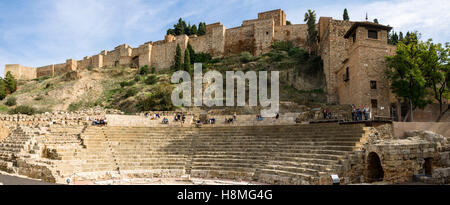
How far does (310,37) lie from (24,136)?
3092 centimetres

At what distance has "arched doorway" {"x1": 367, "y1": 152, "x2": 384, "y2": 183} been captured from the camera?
463 inches

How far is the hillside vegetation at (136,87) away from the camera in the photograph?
103ft

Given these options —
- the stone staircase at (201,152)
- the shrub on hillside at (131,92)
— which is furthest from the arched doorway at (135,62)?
the stone staircase at (201,152)

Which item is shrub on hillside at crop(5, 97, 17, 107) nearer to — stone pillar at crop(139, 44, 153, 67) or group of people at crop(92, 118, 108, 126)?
stone pillar at crop(139, 44, 153, 67)

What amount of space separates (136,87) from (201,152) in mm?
25592

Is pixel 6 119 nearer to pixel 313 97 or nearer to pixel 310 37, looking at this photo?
pixel 313 97

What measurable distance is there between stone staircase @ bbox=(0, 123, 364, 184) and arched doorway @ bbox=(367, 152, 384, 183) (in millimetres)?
747

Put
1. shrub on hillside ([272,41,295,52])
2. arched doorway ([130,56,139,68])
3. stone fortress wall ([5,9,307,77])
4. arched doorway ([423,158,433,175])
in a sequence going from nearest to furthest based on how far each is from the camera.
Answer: arched doorway ([423,158,433,175]), shrub on hillside ([272,41,295,52]), stone fortress wall ([5,9,307,77]), arched doorway ([130,56,139,68])

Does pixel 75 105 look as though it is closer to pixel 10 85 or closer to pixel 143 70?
pixel 143 70

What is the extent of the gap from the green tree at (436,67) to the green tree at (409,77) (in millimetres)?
330

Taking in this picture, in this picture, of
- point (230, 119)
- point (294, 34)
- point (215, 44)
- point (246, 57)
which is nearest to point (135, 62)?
point (215, 44)

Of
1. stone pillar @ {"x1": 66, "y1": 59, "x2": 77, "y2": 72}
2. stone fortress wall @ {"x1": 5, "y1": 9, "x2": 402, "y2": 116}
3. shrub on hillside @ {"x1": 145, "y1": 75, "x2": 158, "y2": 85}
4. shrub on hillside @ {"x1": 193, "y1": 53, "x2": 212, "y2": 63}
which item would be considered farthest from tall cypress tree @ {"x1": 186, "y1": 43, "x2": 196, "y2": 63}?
stone pillar @ {"x1": 66, "y1": 59, "x2": 77, "y2": 72}

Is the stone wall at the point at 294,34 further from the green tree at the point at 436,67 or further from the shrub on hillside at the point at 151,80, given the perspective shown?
the green tree at the point at 436,67
